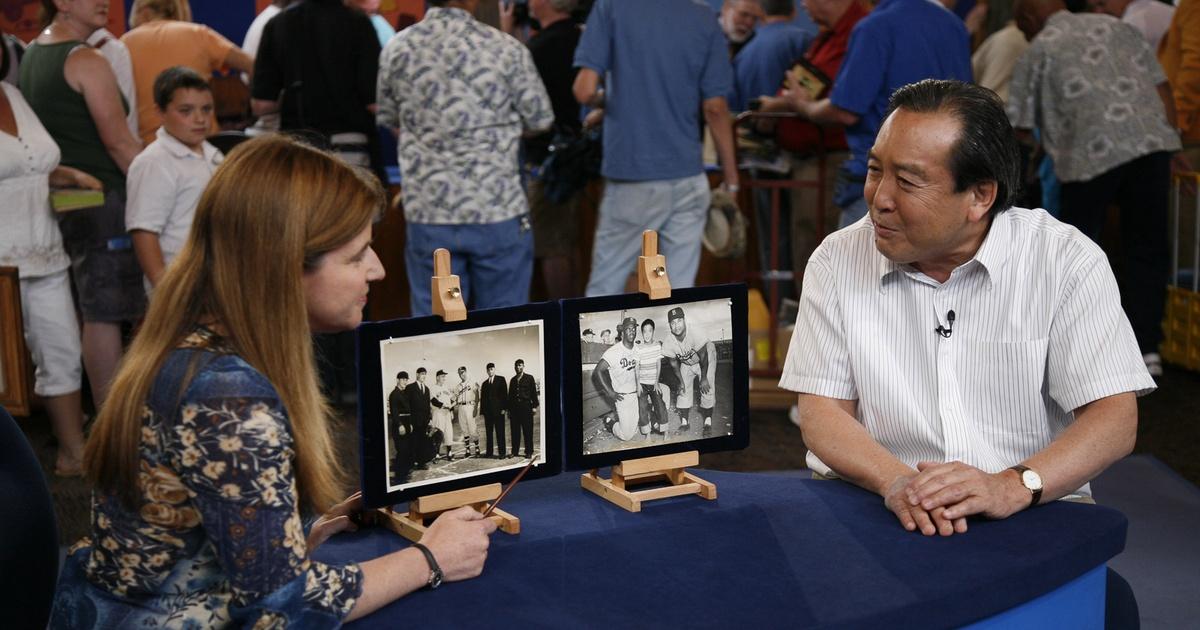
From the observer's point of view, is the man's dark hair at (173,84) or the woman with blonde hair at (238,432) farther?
the man's dark hair at (173,84)

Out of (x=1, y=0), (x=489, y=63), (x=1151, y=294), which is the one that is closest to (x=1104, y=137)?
(x=1151, y=294)

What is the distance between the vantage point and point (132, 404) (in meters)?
1.46

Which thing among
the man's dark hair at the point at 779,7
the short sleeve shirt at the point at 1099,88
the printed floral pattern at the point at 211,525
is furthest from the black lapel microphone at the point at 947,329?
the man's dark hair at the point at 779,7

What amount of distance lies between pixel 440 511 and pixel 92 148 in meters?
2.86

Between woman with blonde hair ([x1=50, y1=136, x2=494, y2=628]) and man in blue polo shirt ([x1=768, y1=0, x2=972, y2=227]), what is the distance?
9.44 ft

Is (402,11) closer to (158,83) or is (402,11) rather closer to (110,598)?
(158,83)

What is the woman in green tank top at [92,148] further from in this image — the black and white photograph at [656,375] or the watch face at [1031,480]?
the watch face at [1031,480]

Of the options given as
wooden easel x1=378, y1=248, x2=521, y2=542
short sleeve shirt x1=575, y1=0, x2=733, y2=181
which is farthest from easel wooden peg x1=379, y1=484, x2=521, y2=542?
short sleeve shirt x1=575, y1=0, x2=733, y2=181

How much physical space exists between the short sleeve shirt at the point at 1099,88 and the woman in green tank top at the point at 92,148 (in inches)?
126

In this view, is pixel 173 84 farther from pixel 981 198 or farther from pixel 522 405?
pixel 981 198

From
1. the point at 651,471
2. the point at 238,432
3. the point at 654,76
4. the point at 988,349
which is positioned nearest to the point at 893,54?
the point at 654,76

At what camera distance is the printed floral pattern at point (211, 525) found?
1.41 meters

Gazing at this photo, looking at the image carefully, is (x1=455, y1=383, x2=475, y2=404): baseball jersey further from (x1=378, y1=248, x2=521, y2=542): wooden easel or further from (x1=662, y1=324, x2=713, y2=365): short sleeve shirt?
(x1=662, y1=324, x2=713, y2=365): short sleeve shirt

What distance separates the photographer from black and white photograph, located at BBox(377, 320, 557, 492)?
176 centimetres
